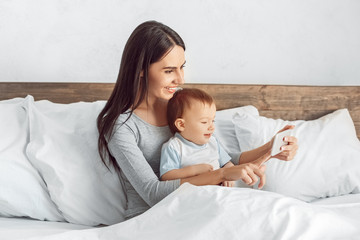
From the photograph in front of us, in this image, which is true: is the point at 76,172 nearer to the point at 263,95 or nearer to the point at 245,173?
the point at 245,173

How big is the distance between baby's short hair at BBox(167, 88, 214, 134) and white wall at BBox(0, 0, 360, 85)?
636 millimetres

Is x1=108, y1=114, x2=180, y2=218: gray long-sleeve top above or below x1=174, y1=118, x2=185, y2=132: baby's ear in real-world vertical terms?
below

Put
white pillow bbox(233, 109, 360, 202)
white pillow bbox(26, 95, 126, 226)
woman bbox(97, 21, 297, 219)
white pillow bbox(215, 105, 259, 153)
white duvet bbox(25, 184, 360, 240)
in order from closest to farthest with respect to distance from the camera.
Answer: white duvet bbox(25, 184, 360, 240)
woman bbox(97, 21, 297, 219)
white pillow bbox(26, 95, 126, 226)
white pillow bbox(233, 109, 360, 202)
white pillow bbox(215, 105, 259, 153)

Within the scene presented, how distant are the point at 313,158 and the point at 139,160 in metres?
0.78

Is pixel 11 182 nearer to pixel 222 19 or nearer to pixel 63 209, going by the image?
pixel 63 209

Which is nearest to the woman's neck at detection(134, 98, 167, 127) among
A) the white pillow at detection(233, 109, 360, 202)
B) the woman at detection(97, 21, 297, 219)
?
the woman at detection(97, 21, 297, 219)

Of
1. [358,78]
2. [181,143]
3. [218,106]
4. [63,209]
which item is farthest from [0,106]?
[358,78]

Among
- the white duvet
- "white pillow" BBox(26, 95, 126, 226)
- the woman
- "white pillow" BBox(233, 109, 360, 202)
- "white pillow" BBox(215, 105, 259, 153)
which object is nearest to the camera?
the white duvet

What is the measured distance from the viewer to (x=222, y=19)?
7.28ft

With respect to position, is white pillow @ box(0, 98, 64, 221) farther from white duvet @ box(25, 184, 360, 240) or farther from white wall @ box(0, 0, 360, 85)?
white wall @ box(0, 0, 360, 85)

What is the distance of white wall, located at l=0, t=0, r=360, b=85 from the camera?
80.7 inches

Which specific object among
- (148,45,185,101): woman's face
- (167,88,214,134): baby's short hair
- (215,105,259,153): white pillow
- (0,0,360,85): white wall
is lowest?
(215,105,259,153): white pillow

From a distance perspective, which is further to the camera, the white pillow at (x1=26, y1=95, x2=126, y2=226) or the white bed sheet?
the white pillow at (x1=26, y1=95, x2=126, y2=226)

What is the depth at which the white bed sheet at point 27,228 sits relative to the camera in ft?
4.53
